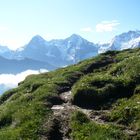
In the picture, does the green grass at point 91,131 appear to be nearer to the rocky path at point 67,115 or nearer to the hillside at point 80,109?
the hillside at point 80,109

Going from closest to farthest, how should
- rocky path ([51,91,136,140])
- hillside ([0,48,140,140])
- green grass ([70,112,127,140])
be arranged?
green grass ([70,112,127,140]) < hillside ([0,48,140,140]) < rocky path ([51,91,136,140])

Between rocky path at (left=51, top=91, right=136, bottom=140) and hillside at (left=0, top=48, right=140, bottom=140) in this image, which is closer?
hillside at (left=0, top=48, right=140, bottom=140)

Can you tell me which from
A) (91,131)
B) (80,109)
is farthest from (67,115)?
(91,131)

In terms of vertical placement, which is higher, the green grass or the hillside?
the hillside

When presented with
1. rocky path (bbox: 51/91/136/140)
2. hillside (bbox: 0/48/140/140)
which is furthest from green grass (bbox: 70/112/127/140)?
rocky path (bbox: 51/91/136/140)

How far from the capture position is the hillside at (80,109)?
2712cm

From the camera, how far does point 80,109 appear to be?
3238 centimetres

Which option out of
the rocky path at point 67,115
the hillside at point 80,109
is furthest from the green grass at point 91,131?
the rocky path at point 67,115

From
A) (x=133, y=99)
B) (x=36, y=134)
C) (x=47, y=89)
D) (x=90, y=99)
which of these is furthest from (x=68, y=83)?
(x=36, y=134)

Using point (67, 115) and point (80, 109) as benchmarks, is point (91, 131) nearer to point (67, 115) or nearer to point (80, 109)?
point (67, 115)

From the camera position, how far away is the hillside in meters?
27.1

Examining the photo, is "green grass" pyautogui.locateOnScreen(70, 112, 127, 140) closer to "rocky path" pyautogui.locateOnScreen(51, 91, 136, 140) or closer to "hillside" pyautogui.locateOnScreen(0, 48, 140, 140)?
"hillside" pyautogui.locateOnScreen(0, 48, 140, 140)

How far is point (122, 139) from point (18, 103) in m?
13.3

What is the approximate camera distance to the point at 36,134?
27.4 metres
